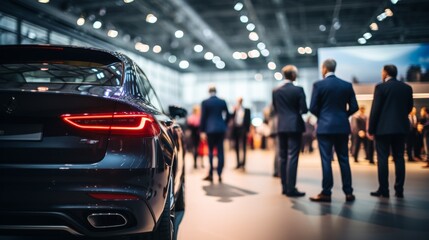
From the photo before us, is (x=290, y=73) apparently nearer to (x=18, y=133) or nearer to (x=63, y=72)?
(x=63, y=72)

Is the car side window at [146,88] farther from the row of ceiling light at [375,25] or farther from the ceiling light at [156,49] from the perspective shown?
the ceiling light at [156,49]

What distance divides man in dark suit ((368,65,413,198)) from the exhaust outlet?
3.92m

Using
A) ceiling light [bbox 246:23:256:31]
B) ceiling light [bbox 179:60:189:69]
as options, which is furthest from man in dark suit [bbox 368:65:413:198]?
ceiling light [bbox 179:60:189:69]

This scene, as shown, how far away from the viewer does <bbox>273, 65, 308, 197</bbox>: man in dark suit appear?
5.56 meters

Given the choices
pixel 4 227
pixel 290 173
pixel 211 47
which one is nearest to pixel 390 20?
pixel 290 173

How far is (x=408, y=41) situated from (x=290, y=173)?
2256 millimetres

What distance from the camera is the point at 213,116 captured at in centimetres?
718

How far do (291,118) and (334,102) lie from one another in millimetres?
698

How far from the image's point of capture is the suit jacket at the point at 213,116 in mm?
7129

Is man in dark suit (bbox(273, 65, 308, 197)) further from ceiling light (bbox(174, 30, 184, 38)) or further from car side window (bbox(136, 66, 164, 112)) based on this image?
ceiling light (bbox(174, 30, 184, 38))

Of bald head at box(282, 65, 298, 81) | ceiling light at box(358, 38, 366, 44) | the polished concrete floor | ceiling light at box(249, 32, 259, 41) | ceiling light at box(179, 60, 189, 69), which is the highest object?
ceiling light at box(179, 60, 189, 69)

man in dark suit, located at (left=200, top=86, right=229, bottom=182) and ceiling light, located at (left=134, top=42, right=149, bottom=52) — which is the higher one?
ceiling light, located at (left=134, top=42, right=149, bottom=52)

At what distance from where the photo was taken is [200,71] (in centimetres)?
3281

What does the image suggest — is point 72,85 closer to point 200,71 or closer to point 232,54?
point 232,54
